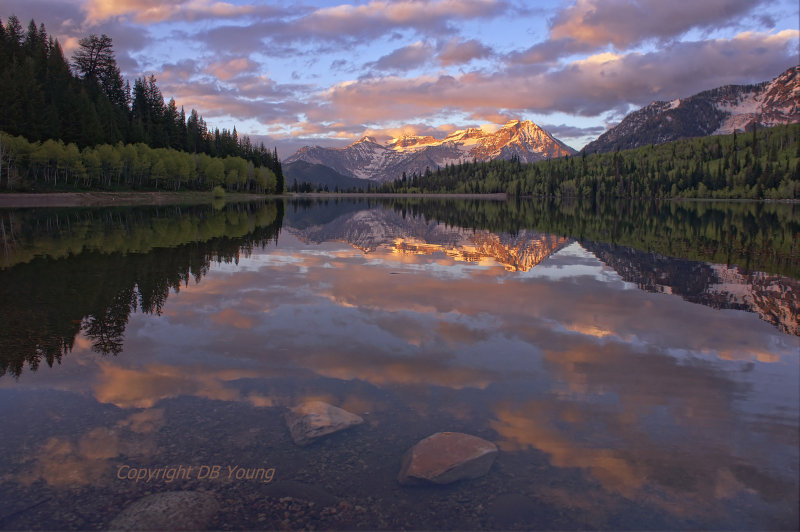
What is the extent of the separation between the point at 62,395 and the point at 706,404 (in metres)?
15.0

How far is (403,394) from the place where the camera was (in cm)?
1227

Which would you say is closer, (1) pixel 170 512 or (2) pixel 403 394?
(1) pixel 170 512

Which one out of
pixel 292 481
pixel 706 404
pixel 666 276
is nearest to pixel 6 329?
pixel 292 481

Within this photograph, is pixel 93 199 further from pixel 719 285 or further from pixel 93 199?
pixel 719 285

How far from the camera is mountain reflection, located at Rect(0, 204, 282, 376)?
1619 centimetres

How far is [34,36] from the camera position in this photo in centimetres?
16012

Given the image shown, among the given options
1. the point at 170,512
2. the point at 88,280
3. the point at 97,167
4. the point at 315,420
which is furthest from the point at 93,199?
the point at 170,512

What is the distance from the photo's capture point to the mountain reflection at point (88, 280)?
53.1ft

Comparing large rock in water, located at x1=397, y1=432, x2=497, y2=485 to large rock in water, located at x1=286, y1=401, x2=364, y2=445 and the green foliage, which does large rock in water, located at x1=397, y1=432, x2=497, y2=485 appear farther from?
the green foliage

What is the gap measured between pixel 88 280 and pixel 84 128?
133 metres

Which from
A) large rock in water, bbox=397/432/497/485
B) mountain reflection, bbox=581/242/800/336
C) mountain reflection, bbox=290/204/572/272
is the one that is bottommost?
large rock in water, bbox=397/432/497/485

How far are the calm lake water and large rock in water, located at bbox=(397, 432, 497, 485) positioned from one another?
23cm

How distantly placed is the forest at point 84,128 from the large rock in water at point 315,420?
396 ft

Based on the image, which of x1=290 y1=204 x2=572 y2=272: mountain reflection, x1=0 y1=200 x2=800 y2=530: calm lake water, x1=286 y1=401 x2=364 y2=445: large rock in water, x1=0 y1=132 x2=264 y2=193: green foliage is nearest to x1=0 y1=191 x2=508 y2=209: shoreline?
x1=0 y1=132 x2=264 y2=193: green foliage
